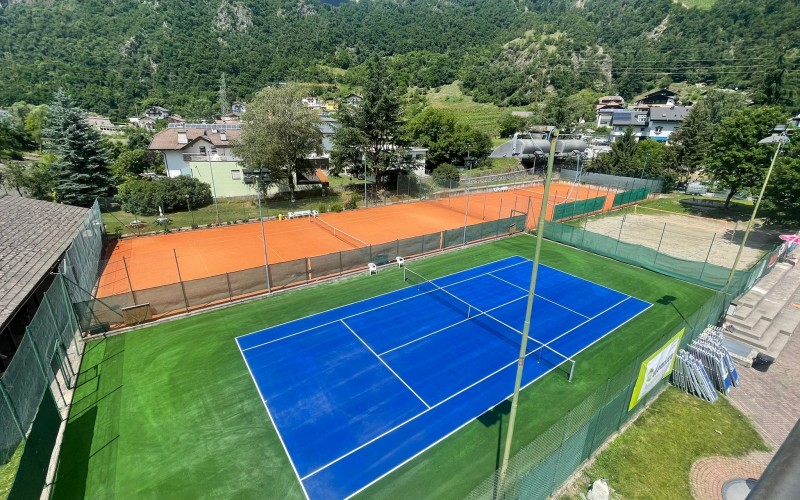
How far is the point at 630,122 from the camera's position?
270 ft

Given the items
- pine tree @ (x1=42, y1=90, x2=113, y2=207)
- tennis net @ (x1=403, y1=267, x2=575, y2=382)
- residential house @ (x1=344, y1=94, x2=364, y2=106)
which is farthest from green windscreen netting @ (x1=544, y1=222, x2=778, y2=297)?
pine tree @ (x1=42, y1=90, x2=113, y2=207)

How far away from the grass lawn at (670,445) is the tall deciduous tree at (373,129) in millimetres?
33994

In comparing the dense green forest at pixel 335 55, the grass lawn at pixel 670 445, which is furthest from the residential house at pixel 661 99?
the grass lawn at pixel 670 445

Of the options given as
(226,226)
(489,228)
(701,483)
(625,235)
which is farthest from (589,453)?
(226,226)

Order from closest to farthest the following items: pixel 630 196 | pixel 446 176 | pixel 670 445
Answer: pixel 670 445, pixel 630 196, pixel 446 176

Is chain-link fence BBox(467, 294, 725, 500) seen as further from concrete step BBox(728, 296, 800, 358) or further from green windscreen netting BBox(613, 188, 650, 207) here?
green windscreen netting BBox(613, 188, 650, 207)

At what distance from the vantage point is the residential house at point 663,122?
76500 millimetres

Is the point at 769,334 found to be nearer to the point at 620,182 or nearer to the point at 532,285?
the point at 532,285

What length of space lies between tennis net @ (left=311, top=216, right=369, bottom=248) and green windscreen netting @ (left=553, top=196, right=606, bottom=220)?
694 inches

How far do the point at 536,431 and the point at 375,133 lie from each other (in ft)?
117

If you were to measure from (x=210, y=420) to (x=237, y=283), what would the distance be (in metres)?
8.70

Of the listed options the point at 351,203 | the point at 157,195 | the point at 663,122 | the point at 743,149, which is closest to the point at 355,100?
the point at 663,122

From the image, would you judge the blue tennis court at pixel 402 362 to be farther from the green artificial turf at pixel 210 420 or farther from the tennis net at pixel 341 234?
the tennis net at pixel 341 234

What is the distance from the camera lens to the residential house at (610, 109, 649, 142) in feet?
265
